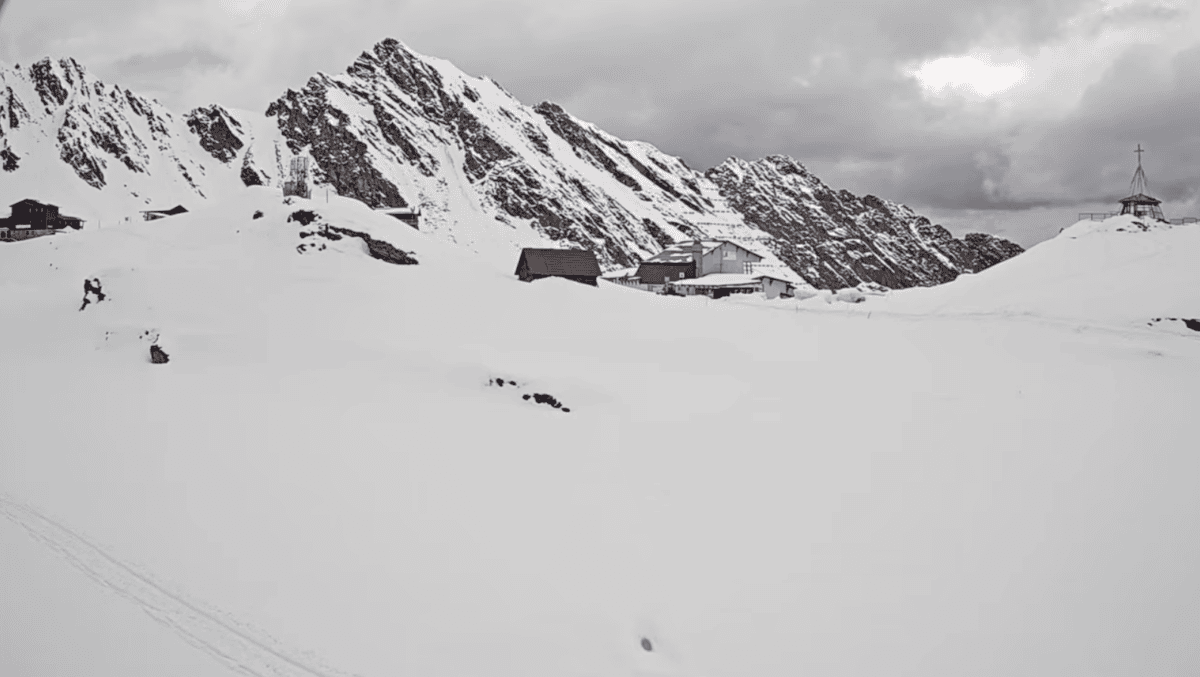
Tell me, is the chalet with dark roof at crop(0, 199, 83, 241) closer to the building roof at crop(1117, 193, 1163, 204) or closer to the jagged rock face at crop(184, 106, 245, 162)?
the jagged rock face at crop(184, 106, 245, 162)

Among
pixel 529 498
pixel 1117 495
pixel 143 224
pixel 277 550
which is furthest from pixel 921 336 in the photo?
pixel 143 224

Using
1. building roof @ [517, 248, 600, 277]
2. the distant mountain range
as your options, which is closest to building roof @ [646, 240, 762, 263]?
the distant mountain range

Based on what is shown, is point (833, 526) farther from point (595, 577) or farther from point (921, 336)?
point (921, 336)

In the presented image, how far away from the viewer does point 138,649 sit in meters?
9.62

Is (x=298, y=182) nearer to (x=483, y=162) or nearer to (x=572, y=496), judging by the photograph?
(x=572, y=496)

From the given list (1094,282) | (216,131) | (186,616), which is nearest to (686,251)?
(1094,282)

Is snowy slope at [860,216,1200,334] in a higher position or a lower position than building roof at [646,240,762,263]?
lower

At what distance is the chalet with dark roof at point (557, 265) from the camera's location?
1770 inches

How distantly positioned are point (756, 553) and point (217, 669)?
874cm

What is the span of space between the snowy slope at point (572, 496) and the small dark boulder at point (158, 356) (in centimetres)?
23

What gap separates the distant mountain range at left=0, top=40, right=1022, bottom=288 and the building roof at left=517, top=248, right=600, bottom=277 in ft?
179

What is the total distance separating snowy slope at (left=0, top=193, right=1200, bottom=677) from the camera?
10.4 m

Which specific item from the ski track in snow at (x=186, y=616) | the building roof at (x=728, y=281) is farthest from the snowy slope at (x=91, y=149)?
the ski track in snow at (x=186, y=616)

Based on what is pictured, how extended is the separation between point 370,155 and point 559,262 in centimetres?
9430
